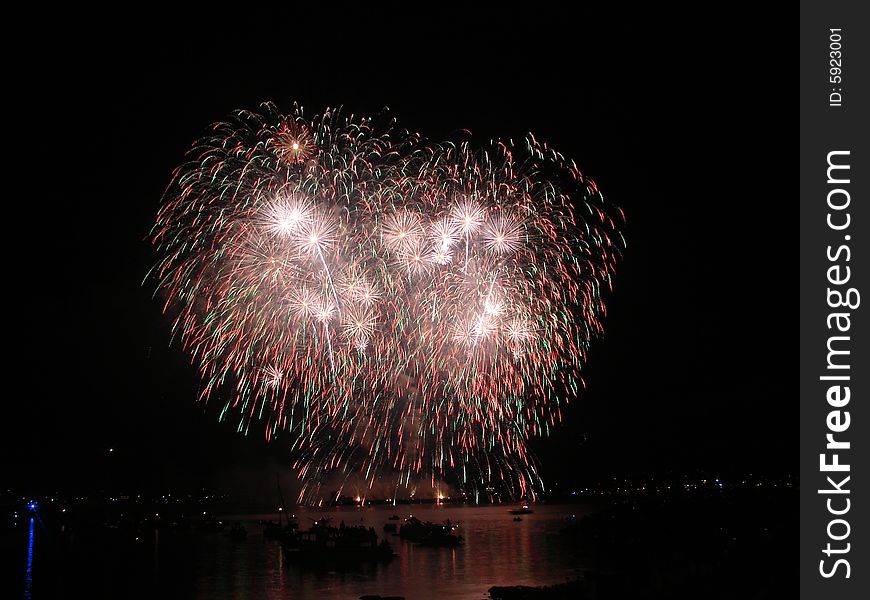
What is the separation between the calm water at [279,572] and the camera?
123ft

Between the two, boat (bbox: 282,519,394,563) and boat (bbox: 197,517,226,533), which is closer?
boat (bbox: 282,519,394,563)

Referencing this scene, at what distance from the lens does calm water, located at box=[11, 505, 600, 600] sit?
37.6 m

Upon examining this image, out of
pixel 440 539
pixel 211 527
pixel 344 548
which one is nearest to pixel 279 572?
pixel 344 548

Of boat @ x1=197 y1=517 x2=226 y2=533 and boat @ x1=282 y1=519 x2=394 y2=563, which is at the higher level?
boat @ x1=282 y1=519 x2=394 y2=563

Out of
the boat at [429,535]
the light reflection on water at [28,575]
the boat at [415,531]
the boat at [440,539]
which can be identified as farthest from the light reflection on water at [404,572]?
the light reflection on water at [28,575]

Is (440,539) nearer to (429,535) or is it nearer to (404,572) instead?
(429,535)

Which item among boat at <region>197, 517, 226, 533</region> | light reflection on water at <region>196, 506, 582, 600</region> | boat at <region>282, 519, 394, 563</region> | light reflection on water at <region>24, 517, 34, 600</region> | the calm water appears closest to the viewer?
light reflection on water at <region>24, 517, 34, 600</region>


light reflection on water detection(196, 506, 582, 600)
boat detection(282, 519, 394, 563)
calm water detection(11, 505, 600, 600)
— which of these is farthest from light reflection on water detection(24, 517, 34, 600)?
boat detection(282, 519, 394, 563)

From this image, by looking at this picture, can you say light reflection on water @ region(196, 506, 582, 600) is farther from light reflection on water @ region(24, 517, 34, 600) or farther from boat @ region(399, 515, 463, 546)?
light reflection on water @ region(24, 517, 34, 600)

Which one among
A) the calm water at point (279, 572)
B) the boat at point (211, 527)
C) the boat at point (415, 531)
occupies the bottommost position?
the boat at point (211, 527)

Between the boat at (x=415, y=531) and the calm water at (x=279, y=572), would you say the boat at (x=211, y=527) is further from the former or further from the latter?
the boat at (x=415, y=531)

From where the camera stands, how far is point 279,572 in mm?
46344

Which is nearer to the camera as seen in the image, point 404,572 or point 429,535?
point 404,572
